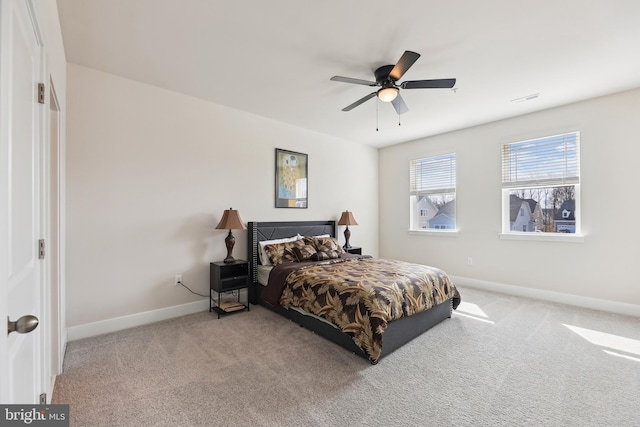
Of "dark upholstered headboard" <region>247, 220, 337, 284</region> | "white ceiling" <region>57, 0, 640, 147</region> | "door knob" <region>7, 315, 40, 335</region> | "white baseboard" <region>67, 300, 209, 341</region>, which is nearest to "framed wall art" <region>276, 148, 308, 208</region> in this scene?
"dark upholstered headboard" <region>247, 220, 337, 284</region>

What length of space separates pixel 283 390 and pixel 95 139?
3.12 metres

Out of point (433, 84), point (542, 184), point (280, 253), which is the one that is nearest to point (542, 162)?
point (542, 184)

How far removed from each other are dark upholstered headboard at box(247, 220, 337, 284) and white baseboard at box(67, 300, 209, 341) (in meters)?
0.81

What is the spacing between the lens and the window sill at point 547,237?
3.85 m

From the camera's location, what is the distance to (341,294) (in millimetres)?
2666

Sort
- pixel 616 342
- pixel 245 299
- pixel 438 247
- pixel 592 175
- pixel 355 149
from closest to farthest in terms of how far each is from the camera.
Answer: pixel 616 342
pixel 592 175
pixel 245 299
pixel 438 247
pixel 355 149

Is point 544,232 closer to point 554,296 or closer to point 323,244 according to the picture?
point 554,296

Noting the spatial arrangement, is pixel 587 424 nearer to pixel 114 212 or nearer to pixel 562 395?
pixel 562 395

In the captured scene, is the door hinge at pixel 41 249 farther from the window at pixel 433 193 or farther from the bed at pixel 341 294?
the window at pixel 433 193

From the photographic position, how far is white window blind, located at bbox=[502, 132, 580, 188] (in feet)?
12.9

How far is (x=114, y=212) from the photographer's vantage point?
3.07 m

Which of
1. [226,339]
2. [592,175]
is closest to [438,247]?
[592,175]

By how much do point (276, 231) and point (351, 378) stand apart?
257cm

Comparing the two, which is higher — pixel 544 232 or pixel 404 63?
pixel 404 63
